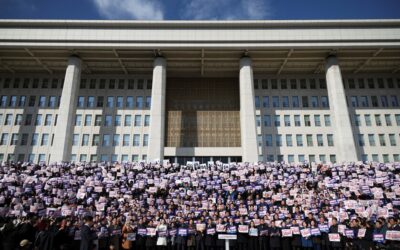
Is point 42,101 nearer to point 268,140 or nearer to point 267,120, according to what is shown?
point 267,120

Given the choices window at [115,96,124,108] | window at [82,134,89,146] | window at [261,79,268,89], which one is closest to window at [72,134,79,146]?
window at [82,134,89,146]

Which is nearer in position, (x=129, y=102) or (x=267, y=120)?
(x=267, y=120)

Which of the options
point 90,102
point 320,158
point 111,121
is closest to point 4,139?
point 90,102

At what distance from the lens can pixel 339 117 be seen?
37.3 m

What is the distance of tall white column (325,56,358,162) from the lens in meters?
35.7

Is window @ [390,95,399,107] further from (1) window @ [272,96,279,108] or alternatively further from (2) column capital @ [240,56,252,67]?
(2) column capital @ [240,56,252,67]

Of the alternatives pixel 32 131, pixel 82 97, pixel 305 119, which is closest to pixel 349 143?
pixel 305 119

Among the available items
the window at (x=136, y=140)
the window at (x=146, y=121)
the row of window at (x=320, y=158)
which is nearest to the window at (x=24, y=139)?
the window at (x=136, y=140)

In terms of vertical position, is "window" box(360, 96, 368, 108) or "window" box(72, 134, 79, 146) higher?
"window" box(360, 96, 368, 108)

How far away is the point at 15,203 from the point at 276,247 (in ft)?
42.9

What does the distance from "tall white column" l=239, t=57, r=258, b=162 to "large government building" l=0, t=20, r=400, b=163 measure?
5.4 inches

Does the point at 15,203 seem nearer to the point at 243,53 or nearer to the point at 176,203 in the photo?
the point at 176,203

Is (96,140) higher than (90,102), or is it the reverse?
(90,102)

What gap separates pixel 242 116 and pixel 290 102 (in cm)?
1105
